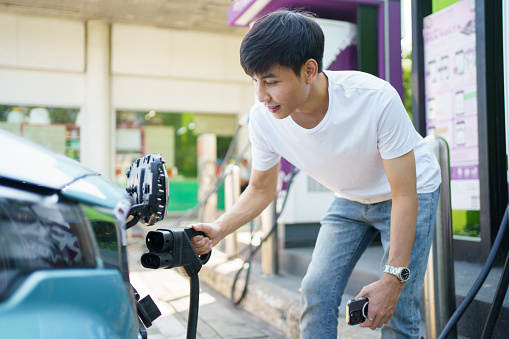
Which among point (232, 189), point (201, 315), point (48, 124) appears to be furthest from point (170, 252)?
point (48, 124)

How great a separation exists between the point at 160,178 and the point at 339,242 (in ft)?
3.78

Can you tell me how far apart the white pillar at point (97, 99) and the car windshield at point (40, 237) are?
37.7 feet

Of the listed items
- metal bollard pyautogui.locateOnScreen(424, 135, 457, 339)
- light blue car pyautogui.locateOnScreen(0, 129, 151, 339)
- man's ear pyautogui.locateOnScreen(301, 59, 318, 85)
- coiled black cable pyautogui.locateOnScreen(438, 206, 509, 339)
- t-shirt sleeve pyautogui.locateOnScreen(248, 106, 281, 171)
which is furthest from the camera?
metal bollard pyautogui.locateOnScreen(424, 135, 457, 339)

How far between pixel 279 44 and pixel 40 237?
1.11m

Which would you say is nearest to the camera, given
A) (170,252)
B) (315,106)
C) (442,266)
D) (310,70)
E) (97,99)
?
(170,252)

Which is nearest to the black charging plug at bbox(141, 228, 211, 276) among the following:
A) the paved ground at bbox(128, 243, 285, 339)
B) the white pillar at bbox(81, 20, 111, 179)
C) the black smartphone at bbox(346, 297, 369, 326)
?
the black smartphone at bbox(346, 297, 369, 326)

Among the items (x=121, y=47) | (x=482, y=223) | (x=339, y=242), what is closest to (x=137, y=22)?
(x=121, y=47)

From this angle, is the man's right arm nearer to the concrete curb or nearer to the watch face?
the watch face

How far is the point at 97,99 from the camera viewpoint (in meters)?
12.0

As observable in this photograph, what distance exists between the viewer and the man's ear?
72.7 inches

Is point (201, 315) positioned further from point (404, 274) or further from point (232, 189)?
point (404, 274)

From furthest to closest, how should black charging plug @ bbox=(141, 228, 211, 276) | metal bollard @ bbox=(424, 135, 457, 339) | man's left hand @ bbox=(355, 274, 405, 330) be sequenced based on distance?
metal bollard @ bbox=(424, 135, 457, 339) → man's left hand @ bbox=(355, 274, 405, 330) → black charging plug @ bbox=(141, 228, 211, 276)

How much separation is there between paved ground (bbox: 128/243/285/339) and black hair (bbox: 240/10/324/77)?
255 cm

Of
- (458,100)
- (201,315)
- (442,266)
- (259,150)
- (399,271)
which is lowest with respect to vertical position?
(201,315)
